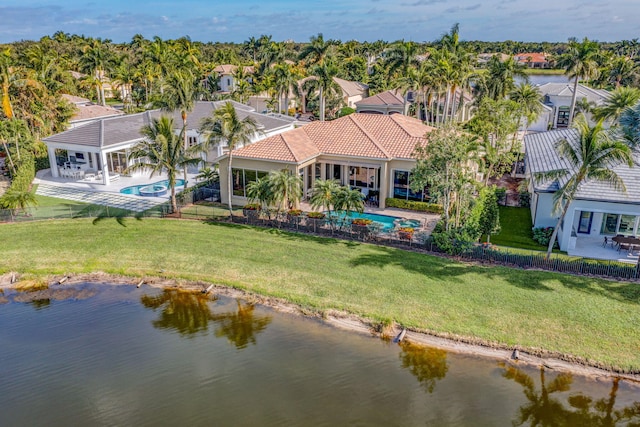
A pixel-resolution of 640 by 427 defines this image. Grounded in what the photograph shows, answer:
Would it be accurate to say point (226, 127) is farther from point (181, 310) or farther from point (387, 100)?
point (387, 100)

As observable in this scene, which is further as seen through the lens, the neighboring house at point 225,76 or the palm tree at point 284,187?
the neighboring house at point 225,76

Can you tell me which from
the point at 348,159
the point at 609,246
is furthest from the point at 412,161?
the point at 609,246

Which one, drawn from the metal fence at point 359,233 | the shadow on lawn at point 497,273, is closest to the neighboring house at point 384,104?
the metal fence at point 359,233

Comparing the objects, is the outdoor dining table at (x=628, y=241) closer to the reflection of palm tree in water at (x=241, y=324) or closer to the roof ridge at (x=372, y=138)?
the roof ridge at (x=372, y=138)

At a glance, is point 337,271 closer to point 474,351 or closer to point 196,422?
point 474,351

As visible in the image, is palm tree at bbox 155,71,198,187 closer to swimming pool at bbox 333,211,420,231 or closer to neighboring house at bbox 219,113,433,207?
neighboring house at bbox 219,113,433,207
